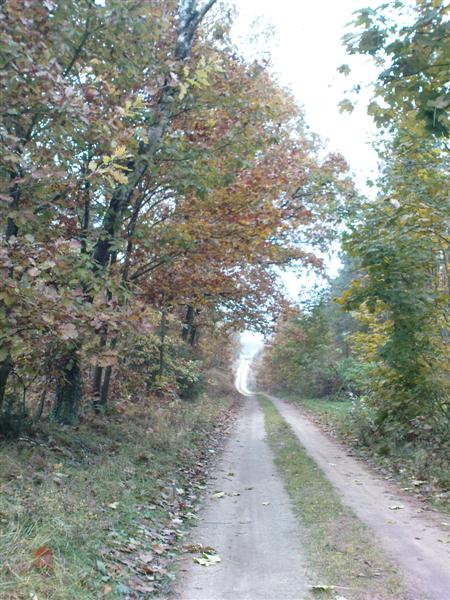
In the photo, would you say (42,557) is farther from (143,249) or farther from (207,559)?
(143,249)

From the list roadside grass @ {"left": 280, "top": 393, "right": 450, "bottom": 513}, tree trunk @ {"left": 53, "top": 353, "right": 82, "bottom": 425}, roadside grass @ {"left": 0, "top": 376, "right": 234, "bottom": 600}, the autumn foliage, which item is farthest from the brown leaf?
tree trunk @ {"left": 53, "top": 353, "right": 82, "bottom": 425}

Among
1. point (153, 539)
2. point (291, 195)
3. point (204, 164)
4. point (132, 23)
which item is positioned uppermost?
point (291, 195)

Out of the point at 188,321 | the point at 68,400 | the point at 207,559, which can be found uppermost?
the point at 188,321

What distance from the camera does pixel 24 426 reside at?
8.84m

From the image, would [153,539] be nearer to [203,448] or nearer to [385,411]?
[203,448]

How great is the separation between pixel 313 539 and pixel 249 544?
74 cm

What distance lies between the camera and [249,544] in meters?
6.58

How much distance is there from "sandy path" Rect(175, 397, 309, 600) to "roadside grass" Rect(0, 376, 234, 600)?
0.31 m

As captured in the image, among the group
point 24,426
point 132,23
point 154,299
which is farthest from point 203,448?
point 132,23

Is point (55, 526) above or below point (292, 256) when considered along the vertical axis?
below

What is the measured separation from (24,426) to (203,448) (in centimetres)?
608

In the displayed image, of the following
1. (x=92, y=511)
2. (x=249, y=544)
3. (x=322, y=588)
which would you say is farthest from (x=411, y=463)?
(x=92, y=511)

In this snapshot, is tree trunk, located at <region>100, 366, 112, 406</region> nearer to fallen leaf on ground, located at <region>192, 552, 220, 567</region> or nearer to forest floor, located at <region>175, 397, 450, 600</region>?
forest floor, located at <region>175, 397, 450, 600</region>

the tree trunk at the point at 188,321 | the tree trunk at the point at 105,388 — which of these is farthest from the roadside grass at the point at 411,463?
the tree trunk at the point at 188,321
